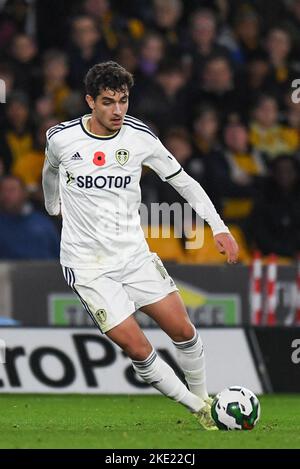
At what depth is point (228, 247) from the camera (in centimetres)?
754

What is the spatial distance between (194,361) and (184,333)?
267 mm

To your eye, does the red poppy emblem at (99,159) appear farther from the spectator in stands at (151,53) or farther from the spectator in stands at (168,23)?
the spectator in stands at (168,23)

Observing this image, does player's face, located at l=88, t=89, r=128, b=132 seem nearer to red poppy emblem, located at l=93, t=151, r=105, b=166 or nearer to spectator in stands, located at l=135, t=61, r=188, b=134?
red poppy emblem, located at l=93, t=151, r=105, b=166

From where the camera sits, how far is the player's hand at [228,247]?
749 centimetres

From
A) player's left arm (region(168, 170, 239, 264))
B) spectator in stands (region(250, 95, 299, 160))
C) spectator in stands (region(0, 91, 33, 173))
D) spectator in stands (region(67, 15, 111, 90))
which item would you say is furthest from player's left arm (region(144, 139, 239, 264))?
spectator in stands (region(250, 95, 299, 160))

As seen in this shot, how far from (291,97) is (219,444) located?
8309 mm

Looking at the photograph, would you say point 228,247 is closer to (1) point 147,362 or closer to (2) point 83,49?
(1) point 147,362

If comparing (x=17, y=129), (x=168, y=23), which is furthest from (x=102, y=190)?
(x=168, y=23)

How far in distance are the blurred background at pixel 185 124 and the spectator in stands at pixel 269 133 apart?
0.05 feet

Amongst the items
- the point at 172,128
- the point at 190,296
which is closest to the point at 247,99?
the point at 172,128

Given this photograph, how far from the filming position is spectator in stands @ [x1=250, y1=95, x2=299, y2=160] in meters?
14.1

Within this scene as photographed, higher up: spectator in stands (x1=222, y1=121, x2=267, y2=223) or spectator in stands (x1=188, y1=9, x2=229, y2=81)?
spectator in stands (x1=188, y1=9, x2=229, y2=81)

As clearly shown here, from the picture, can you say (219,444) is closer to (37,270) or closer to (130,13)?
(37,270)

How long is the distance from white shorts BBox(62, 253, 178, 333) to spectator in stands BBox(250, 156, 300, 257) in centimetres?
539
